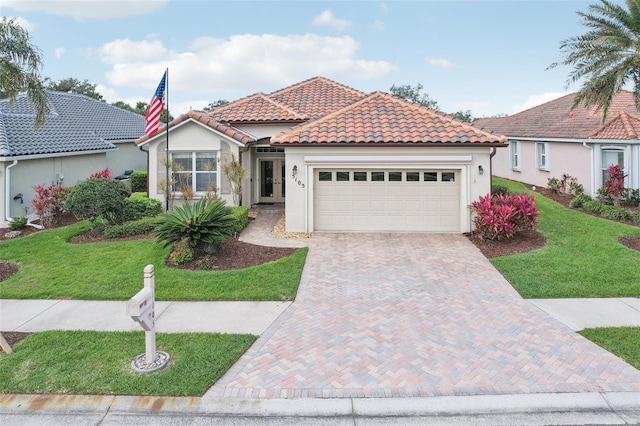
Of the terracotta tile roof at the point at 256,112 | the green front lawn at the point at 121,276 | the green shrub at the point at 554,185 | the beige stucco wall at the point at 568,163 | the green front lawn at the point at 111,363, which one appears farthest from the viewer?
the green shrub at the point at 554,185

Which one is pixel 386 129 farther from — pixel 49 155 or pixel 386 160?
pixel 49 155

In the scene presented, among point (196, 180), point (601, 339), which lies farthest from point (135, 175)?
point (601, 339)

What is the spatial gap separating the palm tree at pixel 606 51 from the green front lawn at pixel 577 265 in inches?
198

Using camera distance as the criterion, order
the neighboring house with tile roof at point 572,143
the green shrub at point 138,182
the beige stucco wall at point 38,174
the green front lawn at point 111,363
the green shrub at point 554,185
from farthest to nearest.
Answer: the green shrub at point 138,182
the green shrub at point 554,185
the neighboring house with tile roof at point 572,143
the beige stucco wall at point 38,174
the green front lawn at point 111,363

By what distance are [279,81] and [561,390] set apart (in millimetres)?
33633

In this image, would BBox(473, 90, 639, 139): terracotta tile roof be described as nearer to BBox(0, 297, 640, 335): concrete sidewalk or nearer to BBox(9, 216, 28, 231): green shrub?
BBox(0, 297, 640, 335): concrete sidewalk

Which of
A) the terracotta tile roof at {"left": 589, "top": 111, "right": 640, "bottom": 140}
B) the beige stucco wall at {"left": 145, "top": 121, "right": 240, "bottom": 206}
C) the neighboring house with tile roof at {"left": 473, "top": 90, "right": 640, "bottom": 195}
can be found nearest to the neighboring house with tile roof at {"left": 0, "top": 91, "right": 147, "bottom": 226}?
the beige stucco wall at {"left": 145, "top": 121, "right": 240, "bottom": 206}

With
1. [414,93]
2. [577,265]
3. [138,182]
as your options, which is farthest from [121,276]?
[414,93]

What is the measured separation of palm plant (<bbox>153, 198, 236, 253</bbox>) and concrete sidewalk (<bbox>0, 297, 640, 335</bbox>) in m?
2.65

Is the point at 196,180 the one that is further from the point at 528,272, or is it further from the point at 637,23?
the point at 637,23

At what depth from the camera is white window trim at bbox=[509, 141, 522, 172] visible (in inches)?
1029

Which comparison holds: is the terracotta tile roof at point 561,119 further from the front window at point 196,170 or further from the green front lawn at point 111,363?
the green front lawn at point 111,363

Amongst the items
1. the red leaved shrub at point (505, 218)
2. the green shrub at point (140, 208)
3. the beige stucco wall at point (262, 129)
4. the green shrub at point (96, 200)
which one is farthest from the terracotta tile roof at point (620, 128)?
the green shrub at point (96, 200)

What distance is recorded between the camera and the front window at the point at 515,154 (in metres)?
26.2
